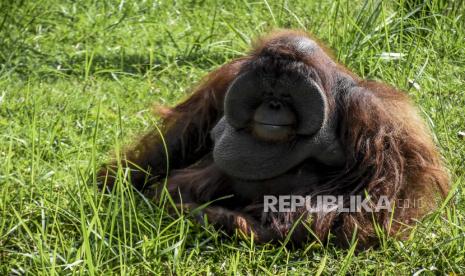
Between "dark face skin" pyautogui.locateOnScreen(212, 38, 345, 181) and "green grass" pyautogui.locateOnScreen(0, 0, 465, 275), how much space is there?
12.8 inches

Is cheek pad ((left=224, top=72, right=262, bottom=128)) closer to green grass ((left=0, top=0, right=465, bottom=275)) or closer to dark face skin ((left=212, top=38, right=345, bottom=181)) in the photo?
dark face skin ((left=212, top=38, right=345, bottom=181))

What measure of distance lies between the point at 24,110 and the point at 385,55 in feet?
5.44

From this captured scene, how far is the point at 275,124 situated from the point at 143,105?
153 cm

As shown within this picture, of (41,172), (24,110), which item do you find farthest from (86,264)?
(24,110)

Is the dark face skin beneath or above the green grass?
above

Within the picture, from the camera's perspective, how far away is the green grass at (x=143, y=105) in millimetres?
3498

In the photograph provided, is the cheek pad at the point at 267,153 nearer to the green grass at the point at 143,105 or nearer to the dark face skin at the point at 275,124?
the dark face skin at the point at 275,124

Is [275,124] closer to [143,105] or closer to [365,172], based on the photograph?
[365,172]

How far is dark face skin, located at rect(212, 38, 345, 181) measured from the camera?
3.71 metres

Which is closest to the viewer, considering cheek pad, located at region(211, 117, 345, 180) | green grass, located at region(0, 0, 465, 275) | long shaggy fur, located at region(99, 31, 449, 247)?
green grass, located at region(0, 0, 465, 275)

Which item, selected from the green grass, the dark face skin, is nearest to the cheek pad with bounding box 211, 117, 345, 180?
the dark face skin

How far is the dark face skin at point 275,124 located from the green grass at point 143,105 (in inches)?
12.8

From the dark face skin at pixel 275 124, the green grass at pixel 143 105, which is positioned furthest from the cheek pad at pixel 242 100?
the green grass at pixel 143 105

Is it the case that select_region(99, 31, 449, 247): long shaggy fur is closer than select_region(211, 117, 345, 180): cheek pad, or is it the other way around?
select_region(99, 31, 449, 247): long shaggy fur
